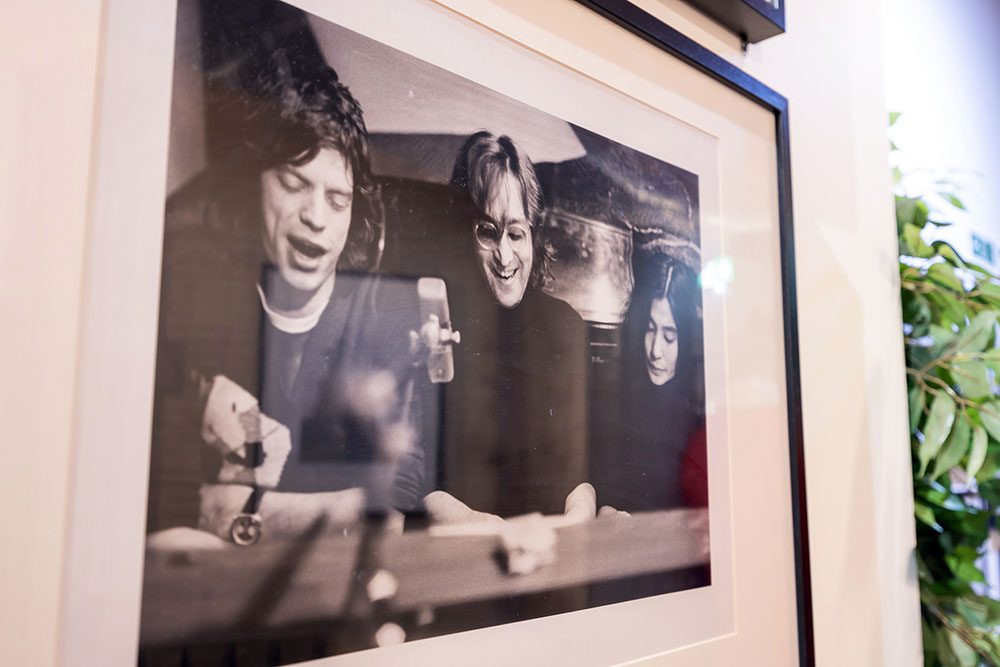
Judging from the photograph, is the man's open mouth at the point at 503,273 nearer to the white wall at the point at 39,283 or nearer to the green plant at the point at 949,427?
the white wall at the point at 39,283

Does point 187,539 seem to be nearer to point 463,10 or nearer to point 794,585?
point 463,10

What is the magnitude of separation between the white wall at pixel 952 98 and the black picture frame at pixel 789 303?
0.62 metres

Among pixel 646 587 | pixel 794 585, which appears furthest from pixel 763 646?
pixel 646 587

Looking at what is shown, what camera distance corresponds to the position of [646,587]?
0.65 metres

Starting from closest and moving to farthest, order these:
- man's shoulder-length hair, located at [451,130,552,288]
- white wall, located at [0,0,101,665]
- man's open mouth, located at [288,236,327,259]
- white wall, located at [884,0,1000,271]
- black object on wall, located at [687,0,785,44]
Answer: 1. white wall, located at [0,0,101,665]
2. man's open mouth, located at [288,236,327,259]
3. man's shoulder-length hair, located at [451,130,552,288]
4. black object on wall, located at [687,0,785,44]
5. white wall, located at [884,0,1000,271]

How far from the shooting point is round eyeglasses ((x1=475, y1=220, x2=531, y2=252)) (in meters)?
0.56

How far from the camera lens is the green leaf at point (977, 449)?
0.96 m

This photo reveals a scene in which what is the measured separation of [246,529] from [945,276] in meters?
1.04

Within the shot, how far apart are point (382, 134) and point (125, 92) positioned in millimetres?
164

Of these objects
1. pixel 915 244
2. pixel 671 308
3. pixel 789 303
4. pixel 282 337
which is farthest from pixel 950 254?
pixel 282 337

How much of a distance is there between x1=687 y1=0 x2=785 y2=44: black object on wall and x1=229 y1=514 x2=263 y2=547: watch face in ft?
2.23

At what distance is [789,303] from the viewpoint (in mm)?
857

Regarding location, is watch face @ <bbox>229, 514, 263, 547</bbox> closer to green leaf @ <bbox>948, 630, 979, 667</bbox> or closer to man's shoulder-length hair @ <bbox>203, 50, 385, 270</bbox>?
man's shoulder-length hair @ <bbox>203, 50, 385, 270</bbox>

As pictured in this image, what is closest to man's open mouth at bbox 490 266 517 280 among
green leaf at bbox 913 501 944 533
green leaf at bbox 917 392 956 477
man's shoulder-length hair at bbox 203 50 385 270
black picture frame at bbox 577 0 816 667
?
man's shoulder-length hair at bbox 203 50 385 270
